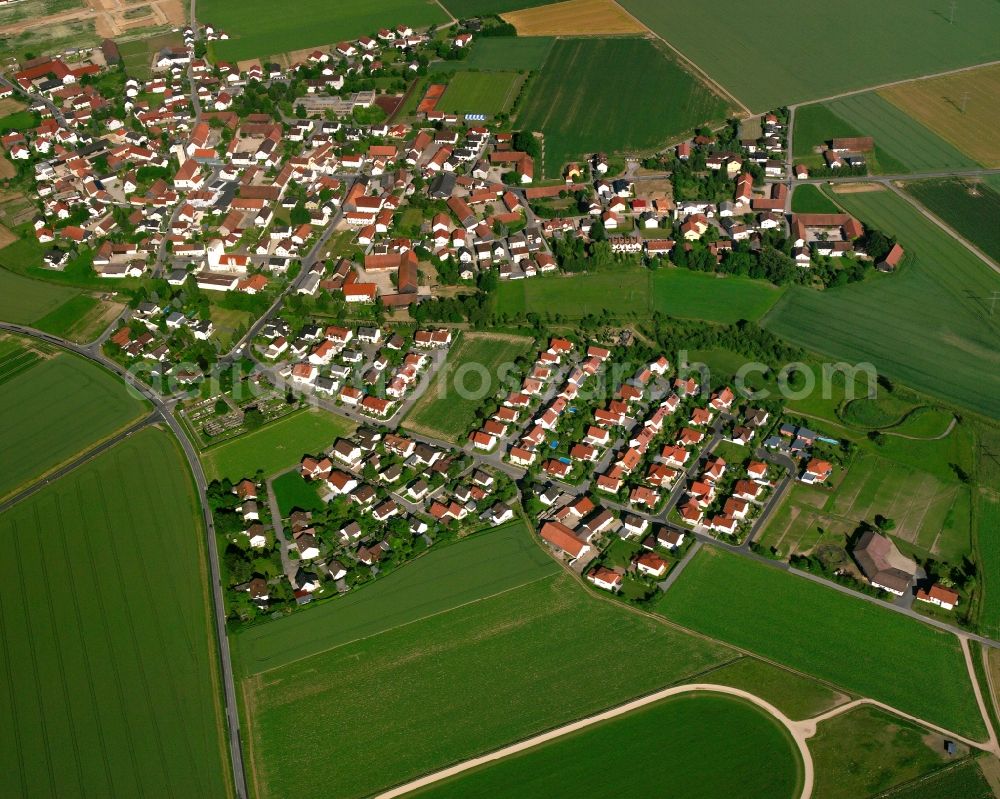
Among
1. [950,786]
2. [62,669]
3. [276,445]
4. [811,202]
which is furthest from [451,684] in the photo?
[811,202]

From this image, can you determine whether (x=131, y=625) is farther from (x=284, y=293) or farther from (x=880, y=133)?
(x=880, y=133)

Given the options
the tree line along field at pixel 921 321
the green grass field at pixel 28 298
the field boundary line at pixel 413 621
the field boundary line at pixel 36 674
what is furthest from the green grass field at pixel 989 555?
the green grass field at pixel 28 298

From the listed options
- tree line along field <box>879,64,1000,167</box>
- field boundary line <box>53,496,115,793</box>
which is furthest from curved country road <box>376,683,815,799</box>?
tree line along field <box>879,64,1000,167</box>

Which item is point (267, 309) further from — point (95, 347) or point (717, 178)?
point (717, 178)

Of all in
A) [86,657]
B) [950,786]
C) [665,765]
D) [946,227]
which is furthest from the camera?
[946,227]

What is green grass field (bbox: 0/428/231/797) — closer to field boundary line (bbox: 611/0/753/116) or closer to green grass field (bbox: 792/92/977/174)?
green grass field (bbox: 792/92/977/174)
